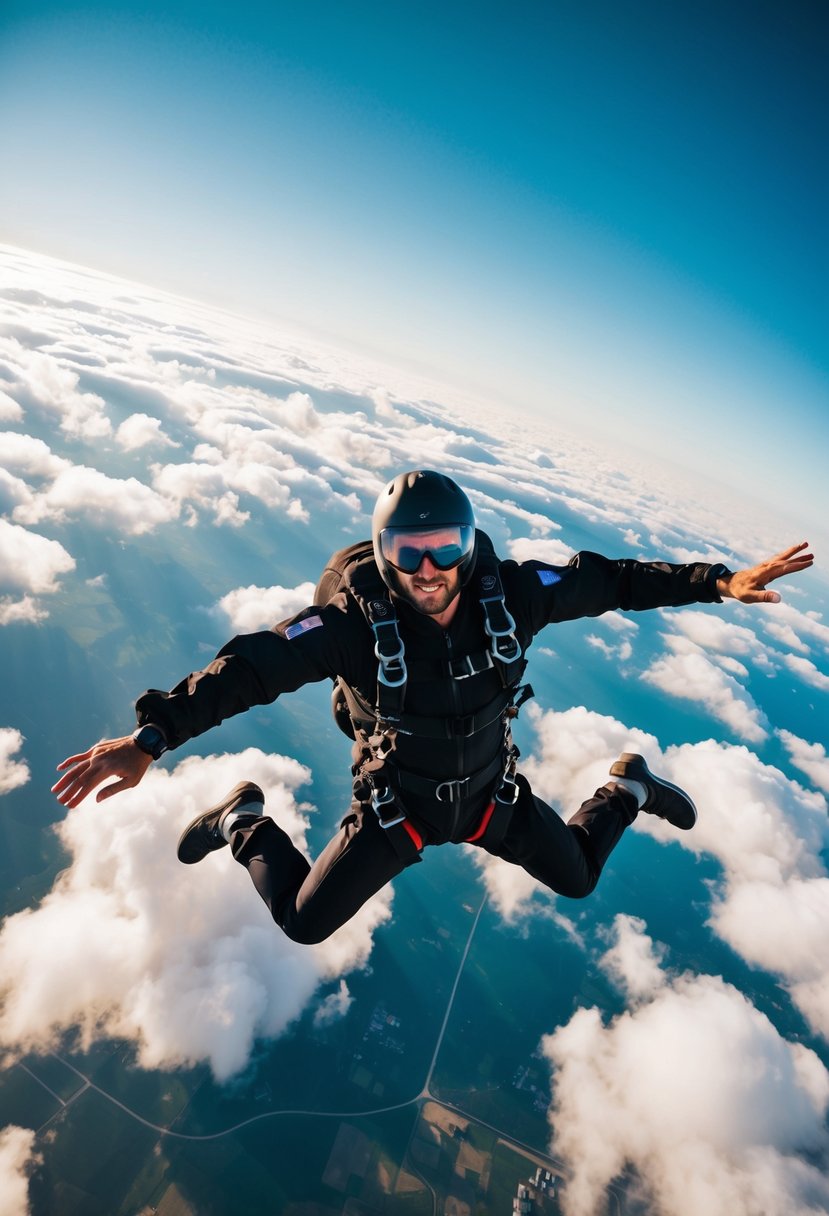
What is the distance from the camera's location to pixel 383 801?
3109 millimetres

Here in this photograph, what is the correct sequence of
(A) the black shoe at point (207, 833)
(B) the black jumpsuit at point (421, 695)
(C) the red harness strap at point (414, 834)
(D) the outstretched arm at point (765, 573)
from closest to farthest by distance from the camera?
(B) the black jumpsuit at point (421, 695) → (D) the outstretched arm at point (765, 573) → (C) the red harness strap at point (414, 834) → (A) the black shoe at point (207, 833)

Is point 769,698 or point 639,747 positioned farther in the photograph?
point 769,698

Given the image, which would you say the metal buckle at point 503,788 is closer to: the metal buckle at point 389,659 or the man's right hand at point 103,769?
the metal buckle at point 389,659

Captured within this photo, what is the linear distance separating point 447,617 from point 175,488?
11841 centimetres

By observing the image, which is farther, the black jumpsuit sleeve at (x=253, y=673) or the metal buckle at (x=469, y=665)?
the metal buckle at (x=469, y=665)

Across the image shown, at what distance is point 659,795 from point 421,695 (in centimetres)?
290

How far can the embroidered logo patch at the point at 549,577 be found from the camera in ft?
10.4

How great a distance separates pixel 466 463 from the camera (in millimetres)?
116000

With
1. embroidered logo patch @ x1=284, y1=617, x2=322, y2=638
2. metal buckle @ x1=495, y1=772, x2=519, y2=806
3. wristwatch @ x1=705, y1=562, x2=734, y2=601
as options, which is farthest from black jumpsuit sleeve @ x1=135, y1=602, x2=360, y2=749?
wristwatch @ x1=705, y1=562, x2=734, y2=601

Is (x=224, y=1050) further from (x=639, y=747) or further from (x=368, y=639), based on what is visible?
(x=639, y=747)

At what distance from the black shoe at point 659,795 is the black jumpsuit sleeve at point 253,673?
304cm

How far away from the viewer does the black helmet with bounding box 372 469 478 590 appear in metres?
2.89

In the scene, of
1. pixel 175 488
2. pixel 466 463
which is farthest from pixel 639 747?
pixel 175 488

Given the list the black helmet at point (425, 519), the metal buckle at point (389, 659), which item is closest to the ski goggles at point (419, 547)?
the black helmet at point (425, 519)
